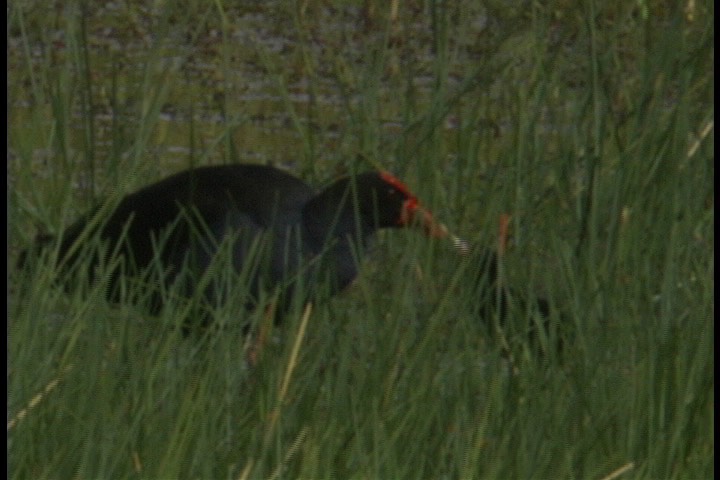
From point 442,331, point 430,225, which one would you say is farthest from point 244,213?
point 442,331

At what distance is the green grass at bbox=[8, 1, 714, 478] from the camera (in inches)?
78.4

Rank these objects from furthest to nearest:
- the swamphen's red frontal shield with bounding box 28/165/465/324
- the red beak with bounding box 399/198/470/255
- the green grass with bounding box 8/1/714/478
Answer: the swamphen's red frontal shield with bounding box 28/165/465/324 → the red beak with bounding box 399/198/470/255 → the green grass with bounding box 8/1/714/478

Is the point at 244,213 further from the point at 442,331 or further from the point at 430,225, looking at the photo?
the point at 442,331

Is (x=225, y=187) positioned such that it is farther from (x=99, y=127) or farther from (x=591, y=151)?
(x=99, y=127)

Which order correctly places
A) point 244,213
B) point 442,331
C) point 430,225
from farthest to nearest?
point 244,213 < point 430,225 < point 442,331

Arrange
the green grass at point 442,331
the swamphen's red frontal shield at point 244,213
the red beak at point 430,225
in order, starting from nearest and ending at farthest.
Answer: the green grass at point 442,331 → the red beak at point 430,225 → the swamphen's red frontal shield at point 244,213

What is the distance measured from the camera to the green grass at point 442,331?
1.99 meters

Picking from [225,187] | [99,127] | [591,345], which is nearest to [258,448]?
[591,345]

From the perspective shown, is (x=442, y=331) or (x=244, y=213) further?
(x=244, y=213)

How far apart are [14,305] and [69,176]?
44 centimetres

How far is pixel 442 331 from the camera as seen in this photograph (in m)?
2.56

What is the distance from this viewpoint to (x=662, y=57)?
292 centimetres

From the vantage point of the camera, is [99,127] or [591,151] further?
[99,127]

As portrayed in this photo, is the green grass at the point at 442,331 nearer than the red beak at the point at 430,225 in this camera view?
Yes
